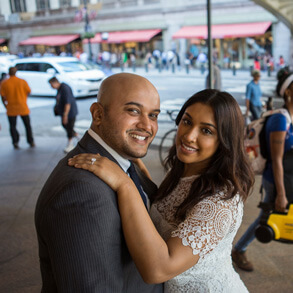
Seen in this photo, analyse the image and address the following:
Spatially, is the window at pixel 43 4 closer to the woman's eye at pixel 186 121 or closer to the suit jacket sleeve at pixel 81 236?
the woman's eye at pixel 186 121

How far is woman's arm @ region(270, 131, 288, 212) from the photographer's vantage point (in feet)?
9.68

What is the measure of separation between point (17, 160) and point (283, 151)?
6.01m

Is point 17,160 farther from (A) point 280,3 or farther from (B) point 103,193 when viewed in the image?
(A) point 280,3

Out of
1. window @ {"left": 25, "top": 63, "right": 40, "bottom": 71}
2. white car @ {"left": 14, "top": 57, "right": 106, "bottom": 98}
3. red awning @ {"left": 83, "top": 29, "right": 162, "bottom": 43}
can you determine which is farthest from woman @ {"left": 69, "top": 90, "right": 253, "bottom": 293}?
red awning @ {"left": 83, "top": 29, "right": 162, "bottom": 43}

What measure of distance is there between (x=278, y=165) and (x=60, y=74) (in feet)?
44.1

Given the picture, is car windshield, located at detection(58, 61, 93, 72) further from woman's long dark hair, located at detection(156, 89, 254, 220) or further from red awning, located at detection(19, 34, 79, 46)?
red awning, located at detection(19, 34, 79, 46)

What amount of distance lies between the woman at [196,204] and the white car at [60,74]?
1321 cm

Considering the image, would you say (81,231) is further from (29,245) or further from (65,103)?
(65,103)

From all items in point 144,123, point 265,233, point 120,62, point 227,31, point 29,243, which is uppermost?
point 227,31

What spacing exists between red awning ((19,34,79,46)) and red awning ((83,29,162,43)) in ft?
10.7

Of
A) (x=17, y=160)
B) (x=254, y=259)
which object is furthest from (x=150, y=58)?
(x=254, y=259)

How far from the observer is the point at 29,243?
13.8 feet

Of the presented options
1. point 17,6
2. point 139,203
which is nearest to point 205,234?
point 139,203

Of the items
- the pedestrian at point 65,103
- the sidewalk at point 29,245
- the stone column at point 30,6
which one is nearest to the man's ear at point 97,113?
the sidewalk at point 29,245
